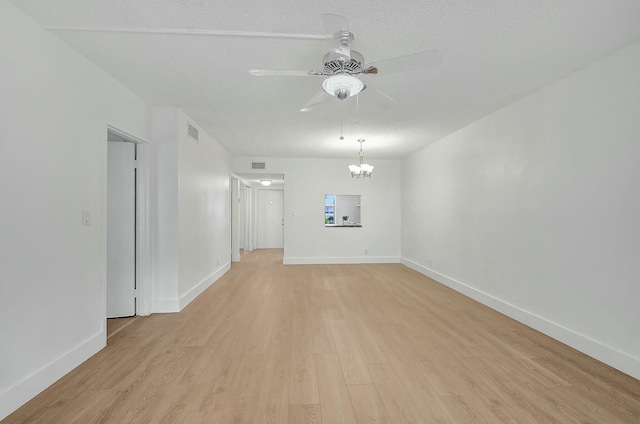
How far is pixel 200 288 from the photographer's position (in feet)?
15.0

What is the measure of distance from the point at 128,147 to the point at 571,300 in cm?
515

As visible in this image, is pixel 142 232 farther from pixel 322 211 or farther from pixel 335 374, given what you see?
pixel 322 211

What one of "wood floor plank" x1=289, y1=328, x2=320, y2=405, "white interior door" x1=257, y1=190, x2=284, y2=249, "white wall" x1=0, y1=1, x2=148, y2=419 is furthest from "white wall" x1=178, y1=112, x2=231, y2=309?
"white interior door" x1=257, y1=190, x2=284, y2=249

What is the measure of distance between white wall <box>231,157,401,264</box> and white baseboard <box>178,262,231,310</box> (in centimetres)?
178

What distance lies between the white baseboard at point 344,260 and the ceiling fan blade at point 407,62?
5.68 meters

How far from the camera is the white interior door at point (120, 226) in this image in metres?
3.50

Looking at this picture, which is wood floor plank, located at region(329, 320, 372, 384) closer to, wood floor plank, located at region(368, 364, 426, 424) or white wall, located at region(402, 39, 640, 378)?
wood floor plank, located at region(368, 364, 426, 424)

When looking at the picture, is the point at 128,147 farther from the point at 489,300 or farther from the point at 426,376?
the point at 489,300

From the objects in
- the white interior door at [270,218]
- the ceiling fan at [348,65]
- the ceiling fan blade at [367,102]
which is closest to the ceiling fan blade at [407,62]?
the ceiling fan at [348,65]

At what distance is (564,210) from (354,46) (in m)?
2.62

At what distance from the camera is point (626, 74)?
2354 mm

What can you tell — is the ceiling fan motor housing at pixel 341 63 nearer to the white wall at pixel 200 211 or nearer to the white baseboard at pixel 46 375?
the white wall at pixel 200 211

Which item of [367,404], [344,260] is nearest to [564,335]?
[367,404]

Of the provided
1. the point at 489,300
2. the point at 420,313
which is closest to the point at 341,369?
the point at 420,313
